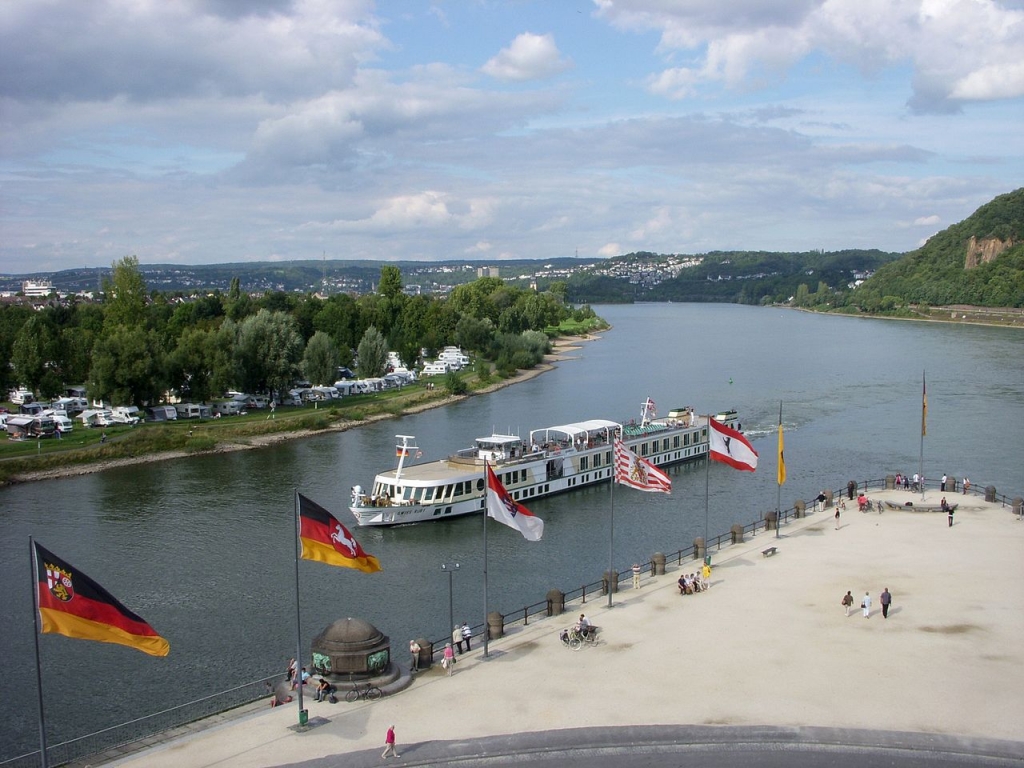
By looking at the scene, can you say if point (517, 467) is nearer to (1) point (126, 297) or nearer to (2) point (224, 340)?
(2) point (224, 340)

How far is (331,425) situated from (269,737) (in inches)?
2197

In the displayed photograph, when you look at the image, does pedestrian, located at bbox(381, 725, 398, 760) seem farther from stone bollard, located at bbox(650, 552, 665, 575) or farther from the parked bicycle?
stone bollard, located at bbox(650, 552, 665, 575)

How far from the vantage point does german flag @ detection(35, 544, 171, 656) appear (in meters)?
17.6

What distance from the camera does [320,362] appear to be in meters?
88.1

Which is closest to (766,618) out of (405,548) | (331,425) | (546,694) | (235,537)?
(546,694)

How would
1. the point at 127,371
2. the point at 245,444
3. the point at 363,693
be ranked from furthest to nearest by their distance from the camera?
1. the point at 127,371
2. the point at 245,444
3. the point at 363,693

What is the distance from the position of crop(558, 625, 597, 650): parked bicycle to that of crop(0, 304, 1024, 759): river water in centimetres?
568

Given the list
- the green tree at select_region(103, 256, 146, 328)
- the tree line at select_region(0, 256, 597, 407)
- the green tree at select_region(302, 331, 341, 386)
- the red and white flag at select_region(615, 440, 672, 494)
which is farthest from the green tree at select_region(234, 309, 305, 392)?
the red and white flag at select_region(615, 440, 672, 494)

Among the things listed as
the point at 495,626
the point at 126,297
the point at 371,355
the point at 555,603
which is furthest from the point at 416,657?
the point at 126,297

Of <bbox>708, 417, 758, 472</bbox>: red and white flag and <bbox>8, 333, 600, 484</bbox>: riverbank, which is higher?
<bbox>708, 417, 758, 472</bbox>: red and white flag

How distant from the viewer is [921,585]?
1250 inches

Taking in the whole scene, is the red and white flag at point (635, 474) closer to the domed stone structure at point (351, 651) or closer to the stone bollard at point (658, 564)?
the stone bollard at point (658, 564)

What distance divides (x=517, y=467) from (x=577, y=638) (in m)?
24.4

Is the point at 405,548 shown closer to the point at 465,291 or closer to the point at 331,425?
the point at 331,425
